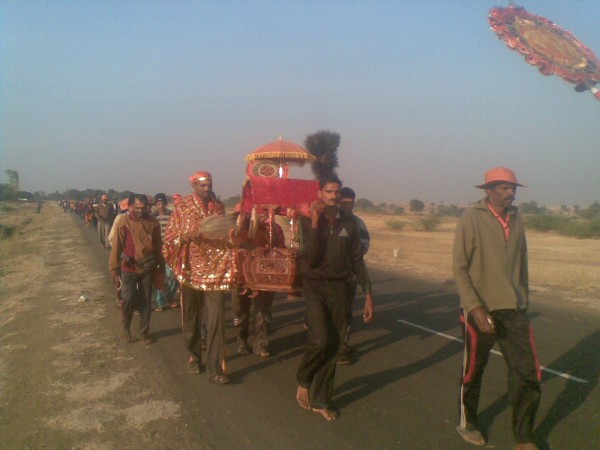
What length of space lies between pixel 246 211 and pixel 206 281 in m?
1.15

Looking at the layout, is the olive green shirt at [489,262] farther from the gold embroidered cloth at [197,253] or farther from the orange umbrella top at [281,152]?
Answer: the orange umbrella top at [281,152]

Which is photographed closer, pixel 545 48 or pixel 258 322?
pixel 258 322

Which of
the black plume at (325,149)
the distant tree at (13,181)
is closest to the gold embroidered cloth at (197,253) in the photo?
the black plume at (325,149)

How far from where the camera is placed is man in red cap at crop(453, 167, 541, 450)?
3.63 m

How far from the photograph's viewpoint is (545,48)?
731 inches

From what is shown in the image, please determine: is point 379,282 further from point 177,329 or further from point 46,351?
point 46,351

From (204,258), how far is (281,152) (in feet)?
14.8

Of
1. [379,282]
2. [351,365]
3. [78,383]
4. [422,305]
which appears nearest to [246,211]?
[351,365]

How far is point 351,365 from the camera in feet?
19.1

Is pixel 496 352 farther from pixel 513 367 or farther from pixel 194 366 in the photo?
pixel 194 366

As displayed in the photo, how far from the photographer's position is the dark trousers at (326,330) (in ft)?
14.3

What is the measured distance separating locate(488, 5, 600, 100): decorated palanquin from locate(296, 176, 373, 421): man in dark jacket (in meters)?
16.8

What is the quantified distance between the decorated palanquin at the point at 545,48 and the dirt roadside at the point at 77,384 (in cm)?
1684

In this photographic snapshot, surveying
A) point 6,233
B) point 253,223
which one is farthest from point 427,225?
point 253,223
